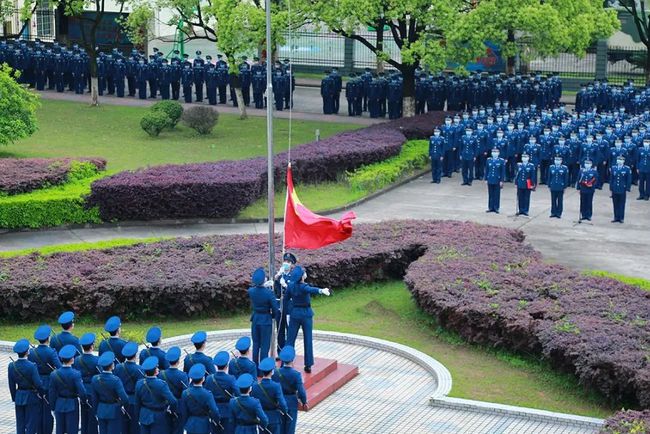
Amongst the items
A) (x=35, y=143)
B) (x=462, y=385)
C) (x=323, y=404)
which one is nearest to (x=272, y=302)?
(x=323, y=404)

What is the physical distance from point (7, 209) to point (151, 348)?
933 cm

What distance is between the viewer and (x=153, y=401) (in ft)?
37.8

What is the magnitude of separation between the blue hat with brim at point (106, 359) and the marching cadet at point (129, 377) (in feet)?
0.58

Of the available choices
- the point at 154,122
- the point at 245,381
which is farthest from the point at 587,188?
the point at 245,381

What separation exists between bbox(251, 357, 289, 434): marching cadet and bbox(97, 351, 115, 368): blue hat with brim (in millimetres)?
1358

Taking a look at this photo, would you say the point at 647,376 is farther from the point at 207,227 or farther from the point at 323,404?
the point at 207,227

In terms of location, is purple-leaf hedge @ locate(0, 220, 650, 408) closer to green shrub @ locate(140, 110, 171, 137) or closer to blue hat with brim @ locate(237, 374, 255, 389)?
blue hat with brim @ locate(237, 374, 255, 389)

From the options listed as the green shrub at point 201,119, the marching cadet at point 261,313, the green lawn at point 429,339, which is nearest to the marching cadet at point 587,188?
the green lawn at point 429,339

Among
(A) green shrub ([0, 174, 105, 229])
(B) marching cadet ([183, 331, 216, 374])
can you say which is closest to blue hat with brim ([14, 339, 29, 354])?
(B) marching cadet ([183, 331, 216, 374])

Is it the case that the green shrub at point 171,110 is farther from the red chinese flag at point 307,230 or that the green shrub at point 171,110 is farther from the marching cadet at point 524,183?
the red chinese flag at point 307,230

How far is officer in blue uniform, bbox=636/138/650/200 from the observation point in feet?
77.5

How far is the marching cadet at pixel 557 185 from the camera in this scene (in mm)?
22062

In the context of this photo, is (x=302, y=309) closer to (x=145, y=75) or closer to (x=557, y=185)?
(x=557, y=185)

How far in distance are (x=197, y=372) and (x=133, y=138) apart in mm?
17955
